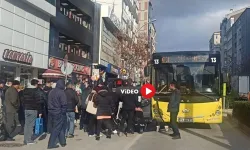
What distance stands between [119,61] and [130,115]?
45871 mm

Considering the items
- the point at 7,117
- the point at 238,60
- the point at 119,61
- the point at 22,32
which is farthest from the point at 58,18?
the point at 238,60

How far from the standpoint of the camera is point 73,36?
38.7 m

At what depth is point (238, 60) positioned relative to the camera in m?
113

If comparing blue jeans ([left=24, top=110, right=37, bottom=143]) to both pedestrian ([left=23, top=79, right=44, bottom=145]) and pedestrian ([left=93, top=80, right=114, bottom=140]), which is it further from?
pedestrian ([left=93, top=80, right=114, bottom=140])

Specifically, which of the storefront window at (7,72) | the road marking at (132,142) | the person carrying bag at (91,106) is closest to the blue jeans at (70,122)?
the person carrying bag at (91,106)

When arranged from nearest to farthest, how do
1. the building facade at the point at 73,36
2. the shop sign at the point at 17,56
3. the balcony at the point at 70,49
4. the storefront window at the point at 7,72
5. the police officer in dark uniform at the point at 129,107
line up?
1. the police officer in dark uniform at the point at 129,107
2. the shop sign at the point at 17,56
3. the storefront window at the point at 7,72
4. the building facade at the point at 73,36
5. the balcony at the point at 70,49

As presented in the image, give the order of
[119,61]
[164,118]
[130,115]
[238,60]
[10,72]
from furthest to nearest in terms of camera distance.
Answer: [238,60] < [119,61] < [10,72] < [164,118] < [130,115]

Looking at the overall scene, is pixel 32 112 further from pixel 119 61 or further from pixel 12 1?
pixel 119 61

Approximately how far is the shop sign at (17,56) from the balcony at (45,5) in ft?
10.9

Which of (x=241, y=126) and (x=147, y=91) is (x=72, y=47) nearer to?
(x=241, y=126)

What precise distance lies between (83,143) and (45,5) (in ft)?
60.4

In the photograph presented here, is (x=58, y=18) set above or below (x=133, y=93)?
above

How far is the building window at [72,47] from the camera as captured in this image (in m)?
37.1

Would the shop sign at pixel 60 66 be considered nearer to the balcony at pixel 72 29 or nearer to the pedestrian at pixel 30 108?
the balcony at pixel 72 29
